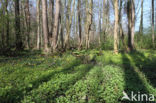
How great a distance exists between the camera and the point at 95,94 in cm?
268

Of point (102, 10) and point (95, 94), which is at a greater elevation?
point (102, 10)

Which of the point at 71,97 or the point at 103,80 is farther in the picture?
the point at 103,80

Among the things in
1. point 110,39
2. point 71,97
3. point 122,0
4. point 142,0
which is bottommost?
point 71,97

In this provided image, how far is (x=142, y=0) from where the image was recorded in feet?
47.9

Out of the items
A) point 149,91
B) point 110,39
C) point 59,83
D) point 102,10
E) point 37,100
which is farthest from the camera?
point 102,10

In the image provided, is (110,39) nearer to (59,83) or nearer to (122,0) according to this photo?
(122,0)

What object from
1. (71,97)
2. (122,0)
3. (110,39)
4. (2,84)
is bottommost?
(71,97)

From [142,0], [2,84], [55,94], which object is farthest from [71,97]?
[142,0]

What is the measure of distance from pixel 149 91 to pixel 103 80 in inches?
47.4

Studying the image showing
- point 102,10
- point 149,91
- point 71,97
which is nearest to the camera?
point 71,97

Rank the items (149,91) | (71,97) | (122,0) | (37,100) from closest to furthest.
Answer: (37,100), (71,97), (149,91), (122,0)

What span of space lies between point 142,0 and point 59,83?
1624 centimetres

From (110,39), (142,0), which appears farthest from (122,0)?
(142,0)

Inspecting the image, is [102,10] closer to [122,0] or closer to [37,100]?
[122,0]
